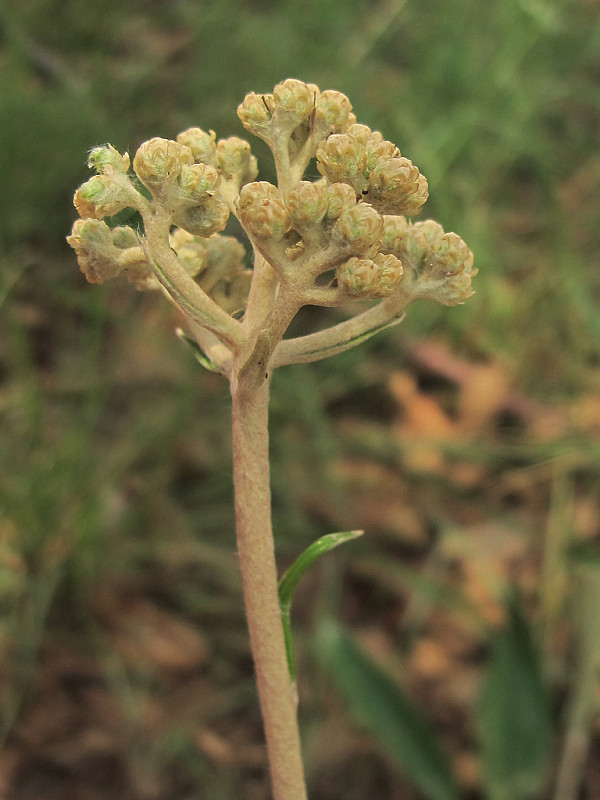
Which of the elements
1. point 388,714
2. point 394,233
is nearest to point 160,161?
point 394,233

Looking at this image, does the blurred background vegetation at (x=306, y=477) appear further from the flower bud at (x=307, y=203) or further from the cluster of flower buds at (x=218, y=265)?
the flower bud at (x=307, y=203)

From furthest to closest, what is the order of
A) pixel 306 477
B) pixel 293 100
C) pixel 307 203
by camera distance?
1. pixel 306 477
2. pixel 293 100
3. pixel 307 203

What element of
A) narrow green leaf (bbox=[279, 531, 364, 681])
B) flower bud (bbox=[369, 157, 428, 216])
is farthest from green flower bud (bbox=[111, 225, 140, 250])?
narrow green leaf (bbox=[279, 531, 364, 681])

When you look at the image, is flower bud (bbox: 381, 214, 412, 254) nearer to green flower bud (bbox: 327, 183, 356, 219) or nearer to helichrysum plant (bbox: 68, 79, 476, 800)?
helichrysum plant (bbox: 68, 79, 476, 800)

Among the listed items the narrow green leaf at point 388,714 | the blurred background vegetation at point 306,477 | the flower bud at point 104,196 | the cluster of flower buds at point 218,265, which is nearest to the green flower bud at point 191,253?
the cluster of flower buds at point 218,265

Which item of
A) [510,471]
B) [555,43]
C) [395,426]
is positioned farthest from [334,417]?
[555,43]

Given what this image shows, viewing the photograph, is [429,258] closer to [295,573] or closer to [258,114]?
[258,114]
